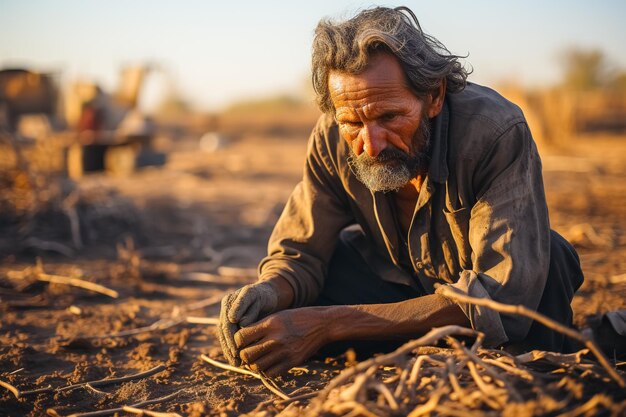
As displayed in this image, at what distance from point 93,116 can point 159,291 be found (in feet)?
31.3

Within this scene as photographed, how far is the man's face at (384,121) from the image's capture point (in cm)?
248

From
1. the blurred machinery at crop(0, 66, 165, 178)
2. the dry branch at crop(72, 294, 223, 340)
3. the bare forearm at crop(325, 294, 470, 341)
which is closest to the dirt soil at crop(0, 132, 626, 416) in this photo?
the dry branch at crop(72, 294, 223, 340)

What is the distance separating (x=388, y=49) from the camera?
97.5 inches

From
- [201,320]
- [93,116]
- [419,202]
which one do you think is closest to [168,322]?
[201,320]

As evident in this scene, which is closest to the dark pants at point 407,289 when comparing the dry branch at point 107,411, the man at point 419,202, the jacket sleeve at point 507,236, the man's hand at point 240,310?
the man at point 419,202

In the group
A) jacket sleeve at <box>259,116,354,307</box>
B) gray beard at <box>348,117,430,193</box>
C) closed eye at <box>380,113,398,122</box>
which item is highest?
closed eye at <box>380,113,398,122</box>

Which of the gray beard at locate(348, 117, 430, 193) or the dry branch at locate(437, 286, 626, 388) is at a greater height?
the gray beard at locate(348, 117, 430, 193)

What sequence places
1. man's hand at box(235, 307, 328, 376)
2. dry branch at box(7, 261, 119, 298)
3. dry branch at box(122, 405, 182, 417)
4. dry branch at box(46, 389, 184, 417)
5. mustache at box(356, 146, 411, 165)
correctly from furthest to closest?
dry branch at box(7, 261, 119, 298) < mustache at box(356, 146, 411, 165) < man's hand at box(235, 307, 328, 376) < dry branch at box(46, 389, 184, 417) < dry branch at box(122, 405, 182, 417)

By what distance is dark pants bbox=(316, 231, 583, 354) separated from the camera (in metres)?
2.44

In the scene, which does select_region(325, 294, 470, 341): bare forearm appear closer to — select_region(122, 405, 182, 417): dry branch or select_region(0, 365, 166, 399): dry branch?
select_region(122, 405, 182, 417): dry branch

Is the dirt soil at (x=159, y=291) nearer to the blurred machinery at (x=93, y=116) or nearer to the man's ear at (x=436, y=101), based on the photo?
the man's ear at (x=436, y=101)

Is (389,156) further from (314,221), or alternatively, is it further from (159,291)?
(159,291)

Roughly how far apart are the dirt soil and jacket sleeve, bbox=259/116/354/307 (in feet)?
1.48

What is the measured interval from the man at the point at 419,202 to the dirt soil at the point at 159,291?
0.27 m
